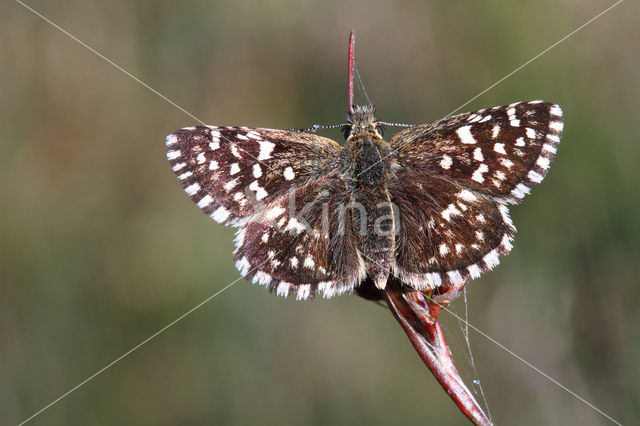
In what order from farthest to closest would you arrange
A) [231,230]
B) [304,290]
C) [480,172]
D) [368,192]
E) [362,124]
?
1. [231,230]
2. [362,124]
3. [368,192]
4. [480,172]
5. [304,290]

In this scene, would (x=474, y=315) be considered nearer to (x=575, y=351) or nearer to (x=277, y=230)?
(x=575, y=351)

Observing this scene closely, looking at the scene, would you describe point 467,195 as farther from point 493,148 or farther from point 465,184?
point 493,148

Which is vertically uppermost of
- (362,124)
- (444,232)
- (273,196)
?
(362,124)

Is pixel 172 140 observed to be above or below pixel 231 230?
above

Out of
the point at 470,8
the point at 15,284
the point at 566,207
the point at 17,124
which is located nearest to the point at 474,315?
the point at 566,207

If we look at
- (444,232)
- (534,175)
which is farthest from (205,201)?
(534,175)

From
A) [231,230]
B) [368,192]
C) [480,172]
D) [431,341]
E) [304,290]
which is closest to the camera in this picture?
[431,341]

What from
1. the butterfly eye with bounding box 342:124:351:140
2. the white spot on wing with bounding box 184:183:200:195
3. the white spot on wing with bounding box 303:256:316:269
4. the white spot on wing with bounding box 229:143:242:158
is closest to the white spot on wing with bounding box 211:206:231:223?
the white spot on wing with bounding box 184:183:200:195

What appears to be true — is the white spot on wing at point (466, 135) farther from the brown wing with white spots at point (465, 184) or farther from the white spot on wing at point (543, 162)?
the white spot on wing at point (543, 162)

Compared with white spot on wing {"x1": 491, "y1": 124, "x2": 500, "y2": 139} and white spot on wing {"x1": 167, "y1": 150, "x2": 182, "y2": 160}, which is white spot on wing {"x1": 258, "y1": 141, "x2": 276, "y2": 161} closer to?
white spot on wing {"x1": 167, "y1": 150, "x2": 182, "y2": 160}
